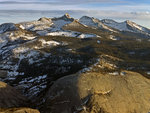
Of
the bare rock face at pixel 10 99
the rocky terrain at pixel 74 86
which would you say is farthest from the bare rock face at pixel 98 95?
the bare rock face at pixel 10 99

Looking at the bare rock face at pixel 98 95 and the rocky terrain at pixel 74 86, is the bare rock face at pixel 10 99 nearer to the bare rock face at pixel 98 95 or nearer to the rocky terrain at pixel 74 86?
the rocky terrain at pixel 74 86

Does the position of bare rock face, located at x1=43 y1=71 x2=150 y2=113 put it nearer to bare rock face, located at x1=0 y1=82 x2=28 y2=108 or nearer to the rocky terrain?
the rocky terrain

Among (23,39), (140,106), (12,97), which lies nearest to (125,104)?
(140,106)

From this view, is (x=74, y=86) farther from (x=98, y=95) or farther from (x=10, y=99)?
(x=10, y=99)

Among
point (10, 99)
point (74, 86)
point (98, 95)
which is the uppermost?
point (74, 86)

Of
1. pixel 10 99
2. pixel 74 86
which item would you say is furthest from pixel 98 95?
pixel 10 99

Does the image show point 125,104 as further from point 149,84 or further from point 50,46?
point 50,46

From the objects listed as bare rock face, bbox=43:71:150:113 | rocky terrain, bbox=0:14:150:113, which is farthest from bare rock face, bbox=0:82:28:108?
bare rock face, bbox=43:71:150:113
